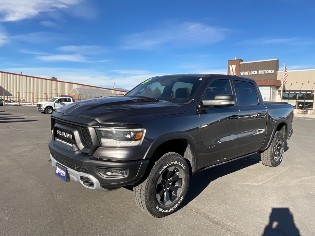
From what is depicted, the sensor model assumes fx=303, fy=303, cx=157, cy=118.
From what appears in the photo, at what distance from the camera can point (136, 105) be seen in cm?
398

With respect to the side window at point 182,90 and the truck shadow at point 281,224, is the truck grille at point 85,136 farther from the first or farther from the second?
the truck shadow at point 281,224

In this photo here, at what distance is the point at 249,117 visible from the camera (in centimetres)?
541

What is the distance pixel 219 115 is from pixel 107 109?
5.91ft

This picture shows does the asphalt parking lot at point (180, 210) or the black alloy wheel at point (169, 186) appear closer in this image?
the asphalt parking lot at point (180, 210)

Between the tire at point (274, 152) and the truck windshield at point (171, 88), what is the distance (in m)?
2.76

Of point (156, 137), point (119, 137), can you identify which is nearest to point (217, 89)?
point (156, 137)

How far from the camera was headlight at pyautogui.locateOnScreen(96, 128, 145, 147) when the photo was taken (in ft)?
11.4

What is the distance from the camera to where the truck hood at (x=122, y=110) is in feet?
11.6

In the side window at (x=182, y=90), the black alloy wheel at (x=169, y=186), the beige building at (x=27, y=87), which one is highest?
the beige building at (x=27, y=87)

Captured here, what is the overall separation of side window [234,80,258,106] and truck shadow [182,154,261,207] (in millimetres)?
1481

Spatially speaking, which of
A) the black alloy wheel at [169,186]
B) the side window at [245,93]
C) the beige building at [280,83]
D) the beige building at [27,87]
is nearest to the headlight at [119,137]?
the black alloy wheel at [169,186]

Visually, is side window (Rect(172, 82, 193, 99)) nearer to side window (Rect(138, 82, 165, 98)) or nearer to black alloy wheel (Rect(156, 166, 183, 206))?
Answer: side window (Rect(138, 82, 165, 98))

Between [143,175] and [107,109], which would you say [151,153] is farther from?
[107,109]

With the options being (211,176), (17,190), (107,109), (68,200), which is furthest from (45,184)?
(211,176)
